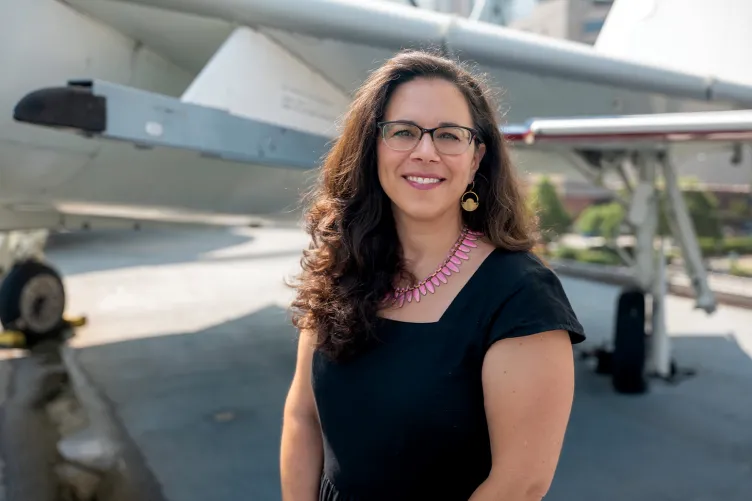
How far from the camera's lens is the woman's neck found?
63.1 inches

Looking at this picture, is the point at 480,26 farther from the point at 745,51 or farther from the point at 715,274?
the point at 715,274

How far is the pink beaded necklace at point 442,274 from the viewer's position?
5.03ft

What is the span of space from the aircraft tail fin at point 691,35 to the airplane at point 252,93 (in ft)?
0.07

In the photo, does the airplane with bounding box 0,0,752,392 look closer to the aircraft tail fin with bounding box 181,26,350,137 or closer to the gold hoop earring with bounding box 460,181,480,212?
the aircraft tail fin with bounding box 181,26,350,137

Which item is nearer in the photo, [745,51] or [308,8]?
[308,8]

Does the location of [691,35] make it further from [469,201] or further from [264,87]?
[469,201]

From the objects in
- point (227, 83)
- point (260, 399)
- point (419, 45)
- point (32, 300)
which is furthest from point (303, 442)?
point (32, 300)

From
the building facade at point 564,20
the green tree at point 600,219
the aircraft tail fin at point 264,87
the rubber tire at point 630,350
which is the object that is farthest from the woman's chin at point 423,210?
the building facade at point 564,20

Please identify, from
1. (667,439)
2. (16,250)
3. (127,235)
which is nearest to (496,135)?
(667,439)

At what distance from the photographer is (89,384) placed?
235 inches

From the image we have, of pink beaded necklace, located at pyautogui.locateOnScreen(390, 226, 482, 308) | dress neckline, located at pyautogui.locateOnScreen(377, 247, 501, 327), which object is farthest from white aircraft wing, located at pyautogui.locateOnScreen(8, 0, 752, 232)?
dress neckline, located at pyautogui.locateOnScreen(377, 247, 501, 327)

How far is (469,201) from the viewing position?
1640 mm

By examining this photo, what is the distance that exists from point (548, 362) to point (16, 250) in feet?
26.1

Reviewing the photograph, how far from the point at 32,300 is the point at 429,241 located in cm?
712
